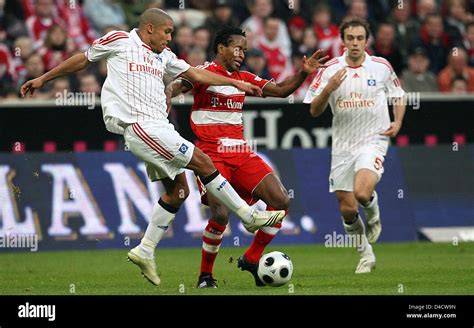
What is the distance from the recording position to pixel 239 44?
12586mm

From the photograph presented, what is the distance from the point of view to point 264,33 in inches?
800

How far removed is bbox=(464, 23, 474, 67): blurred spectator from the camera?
21.0 meters

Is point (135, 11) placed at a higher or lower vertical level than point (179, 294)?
higher

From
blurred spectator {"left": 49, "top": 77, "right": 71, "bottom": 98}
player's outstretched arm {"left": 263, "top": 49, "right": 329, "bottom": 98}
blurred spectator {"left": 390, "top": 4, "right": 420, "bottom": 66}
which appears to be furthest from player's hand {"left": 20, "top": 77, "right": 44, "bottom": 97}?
blurred spectator {"left": 390, "top": 4, "right": 420, "bottom": 66}

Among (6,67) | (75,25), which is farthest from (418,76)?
(6,67)

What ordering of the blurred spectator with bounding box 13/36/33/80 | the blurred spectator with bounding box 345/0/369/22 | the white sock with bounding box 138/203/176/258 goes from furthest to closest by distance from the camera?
the blurred spectator with bounding box 345/0/369/22, the blurred spectator with bounding box 13/36/33/80, the white sock with bounding box 138/203/176/258

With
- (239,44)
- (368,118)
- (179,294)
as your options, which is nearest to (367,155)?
(368,118)

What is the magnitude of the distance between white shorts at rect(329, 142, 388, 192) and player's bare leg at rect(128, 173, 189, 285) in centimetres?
262

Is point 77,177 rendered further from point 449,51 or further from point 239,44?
point 449,51

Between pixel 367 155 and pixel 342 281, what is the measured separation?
1.89 m

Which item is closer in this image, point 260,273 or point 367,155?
point 260,273

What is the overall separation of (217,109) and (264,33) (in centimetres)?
777

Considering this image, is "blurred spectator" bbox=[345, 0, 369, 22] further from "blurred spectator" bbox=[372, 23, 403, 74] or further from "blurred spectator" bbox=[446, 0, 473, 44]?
"blurred spectator" bbox=[446, 0, 473, 44]

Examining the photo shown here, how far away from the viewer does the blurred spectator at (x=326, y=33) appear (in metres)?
20.4
